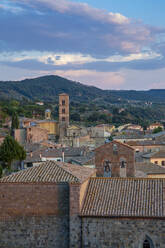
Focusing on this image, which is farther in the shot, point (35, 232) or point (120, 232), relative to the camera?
point (35, 232)

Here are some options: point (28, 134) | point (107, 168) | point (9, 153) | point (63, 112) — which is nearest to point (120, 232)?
point (107, 168)

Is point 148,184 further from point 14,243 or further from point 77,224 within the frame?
point 14,243

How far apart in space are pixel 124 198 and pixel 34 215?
4670mm

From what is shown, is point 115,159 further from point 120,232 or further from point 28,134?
point 28,134

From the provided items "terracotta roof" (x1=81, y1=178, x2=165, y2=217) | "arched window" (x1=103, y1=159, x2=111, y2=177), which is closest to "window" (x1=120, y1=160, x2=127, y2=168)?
"arched window" (x1=103, y1=159, x2=111, y2=177)

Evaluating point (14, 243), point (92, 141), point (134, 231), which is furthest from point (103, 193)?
point (92, 141)

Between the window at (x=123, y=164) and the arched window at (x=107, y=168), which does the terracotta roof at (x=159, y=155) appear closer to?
the window at (x=123, y=164)

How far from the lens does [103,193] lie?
70.4 ft

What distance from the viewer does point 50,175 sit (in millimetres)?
21406

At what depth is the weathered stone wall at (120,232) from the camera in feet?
63.8

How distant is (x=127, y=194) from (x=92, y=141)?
81.0 meters

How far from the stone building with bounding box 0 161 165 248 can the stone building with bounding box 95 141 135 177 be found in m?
9.08

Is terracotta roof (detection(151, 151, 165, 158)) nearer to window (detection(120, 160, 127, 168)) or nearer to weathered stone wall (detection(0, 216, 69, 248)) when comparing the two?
window (detection(120, 160, 127, 168))

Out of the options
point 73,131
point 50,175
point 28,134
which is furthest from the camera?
point 73,131
